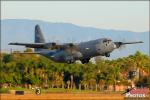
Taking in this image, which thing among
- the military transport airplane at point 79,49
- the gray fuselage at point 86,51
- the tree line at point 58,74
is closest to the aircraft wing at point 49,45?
the military transport airplane at point 79,49

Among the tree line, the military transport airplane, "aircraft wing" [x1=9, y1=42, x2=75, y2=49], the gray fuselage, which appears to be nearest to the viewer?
the gray fuselage

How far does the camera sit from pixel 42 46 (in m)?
112

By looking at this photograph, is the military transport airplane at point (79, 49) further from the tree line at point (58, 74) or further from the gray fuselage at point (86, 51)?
the tree line at point (58, 74)

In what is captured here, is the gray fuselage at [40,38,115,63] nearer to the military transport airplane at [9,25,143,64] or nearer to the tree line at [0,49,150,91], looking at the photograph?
the military transport airplane at [9,25,143,64]

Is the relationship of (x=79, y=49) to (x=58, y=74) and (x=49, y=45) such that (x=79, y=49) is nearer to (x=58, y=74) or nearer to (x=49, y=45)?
(x=49, y=45)

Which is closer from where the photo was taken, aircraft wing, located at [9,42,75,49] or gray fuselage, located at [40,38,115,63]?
gray fuselage, located at [40,38,115,63]

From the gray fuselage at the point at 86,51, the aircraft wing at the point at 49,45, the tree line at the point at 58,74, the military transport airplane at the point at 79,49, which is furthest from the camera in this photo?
the tree line at the point at 58,74

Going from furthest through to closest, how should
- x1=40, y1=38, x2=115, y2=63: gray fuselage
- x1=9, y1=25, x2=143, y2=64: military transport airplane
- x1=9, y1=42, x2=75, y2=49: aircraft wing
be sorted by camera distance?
1. x1=9, y1=42, x2=75, y2=49: aircraft wing
2. x1=9, y1=25, x2=143, y2=64: military transport airplane
3. x1=40, y1=38, x2=115, y2=63: gray fuselage

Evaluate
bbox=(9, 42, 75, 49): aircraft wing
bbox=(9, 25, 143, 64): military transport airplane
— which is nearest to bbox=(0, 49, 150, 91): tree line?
bbox=(9, 25, 143, 64): military transport airplane

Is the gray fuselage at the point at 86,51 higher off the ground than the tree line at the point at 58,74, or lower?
higher

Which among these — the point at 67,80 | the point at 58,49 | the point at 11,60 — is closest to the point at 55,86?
the point at 67,80

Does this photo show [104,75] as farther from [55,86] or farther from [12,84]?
[12,84]

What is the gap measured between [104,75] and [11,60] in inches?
1055

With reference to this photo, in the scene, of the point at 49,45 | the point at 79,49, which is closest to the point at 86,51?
the point at 79,49
